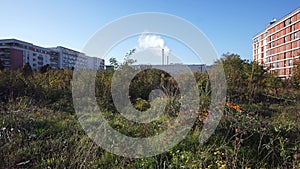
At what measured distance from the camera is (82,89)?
5.20 m

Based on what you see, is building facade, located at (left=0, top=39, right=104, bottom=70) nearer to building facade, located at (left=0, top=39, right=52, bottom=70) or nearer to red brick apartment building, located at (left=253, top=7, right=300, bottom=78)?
building facade, located at (left=0, top=39, right=52, bottom=70)

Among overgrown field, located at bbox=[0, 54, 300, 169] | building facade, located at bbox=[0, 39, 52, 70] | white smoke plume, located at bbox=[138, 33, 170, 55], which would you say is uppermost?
building facade, located at bbox=[0, 39, 52, 70]

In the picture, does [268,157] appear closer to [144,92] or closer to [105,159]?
[105,159]

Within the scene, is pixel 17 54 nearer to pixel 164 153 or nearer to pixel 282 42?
pixel 282 42

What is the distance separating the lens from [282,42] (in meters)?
37.6

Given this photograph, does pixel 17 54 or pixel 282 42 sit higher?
pixel 282 42

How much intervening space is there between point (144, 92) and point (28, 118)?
3210 mm

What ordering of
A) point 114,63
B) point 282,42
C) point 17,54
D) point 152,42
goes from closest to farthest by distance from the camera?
point 152,42, point 114,63, point 282,42, point 17,54

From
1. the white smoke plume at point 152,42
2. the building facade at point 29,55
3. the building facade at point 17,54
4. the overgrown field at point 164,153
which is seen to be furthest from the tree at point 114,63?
the building facade at point 17,54

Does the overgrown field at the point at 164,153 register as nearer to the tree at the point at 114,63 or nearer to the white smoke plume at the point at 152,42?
the white smoke plume at the point at 152,42

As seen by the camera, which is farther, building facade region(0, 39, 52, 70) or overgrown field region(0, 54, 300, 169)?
building facade region(0, 39, 52, 70)

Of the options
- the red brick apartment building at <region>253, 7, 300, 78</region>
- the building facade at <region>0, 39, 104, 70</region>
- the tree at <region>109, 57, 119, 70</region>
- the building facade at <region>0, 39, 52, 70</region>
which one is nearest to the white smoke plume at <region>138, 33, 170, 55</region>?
the tree at <region>109, 57, 119, 70</region>

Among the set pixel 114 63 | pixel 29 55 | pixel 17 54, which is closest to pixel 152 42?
pixel 114 63

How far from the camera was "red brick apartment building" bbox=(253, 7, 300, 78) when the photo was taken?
108 ft
